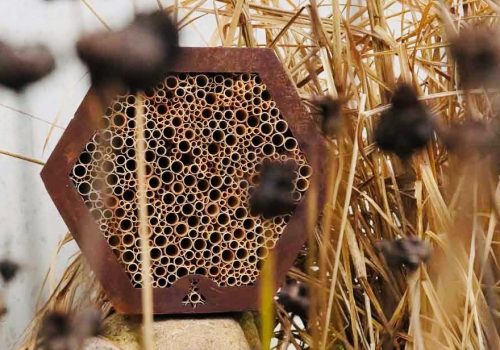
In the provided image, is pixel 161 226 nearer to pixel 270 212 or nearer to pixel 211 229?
pixel 211 229

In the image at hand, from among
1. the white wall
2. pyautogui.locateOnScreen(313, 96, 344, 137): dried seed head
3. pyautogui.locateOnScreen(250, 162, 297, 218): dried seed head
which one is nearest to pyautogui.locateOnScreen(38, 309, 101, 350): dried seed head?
pyautogui.locateOnScreen(250, 162, 297, 218): dried seed head

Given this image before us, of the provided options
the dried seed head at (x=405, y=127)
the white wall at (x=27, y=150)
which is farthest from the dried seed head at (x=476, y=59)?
the white wall at (x=27, y=150)

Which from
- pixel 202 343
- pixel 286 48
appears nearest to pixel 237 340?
pixel 202 343

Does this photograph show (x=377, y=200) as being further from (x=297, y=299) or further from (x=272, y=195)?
(x=272, y=195)

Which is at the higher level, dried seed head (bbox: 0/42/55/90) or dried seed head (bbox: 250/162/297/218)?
dried seed head (bbox: 0/42/55/90)

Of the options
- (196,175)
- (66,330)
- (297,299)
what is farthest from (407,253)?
(196,175)

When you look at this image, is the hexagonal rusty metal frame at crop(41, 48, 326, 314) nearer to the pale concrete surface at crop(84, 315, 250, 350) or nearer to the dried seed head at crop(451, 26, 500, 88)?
the pale concrete surface at crop(84, 315, 250, 350)
